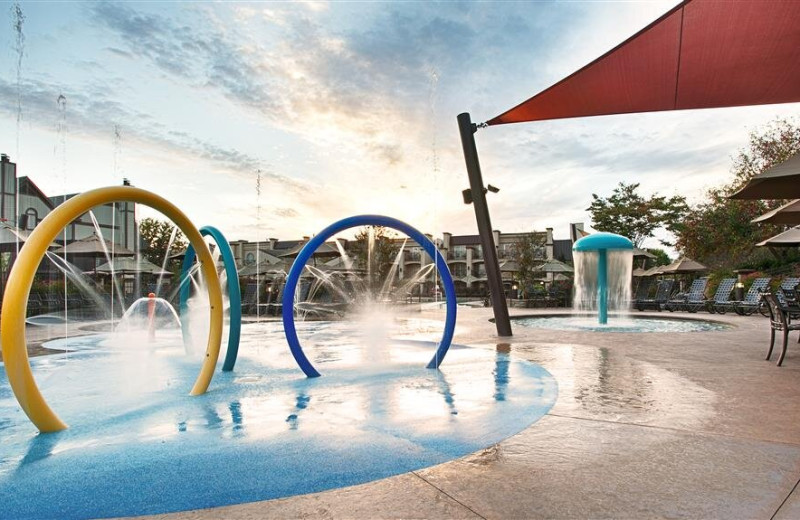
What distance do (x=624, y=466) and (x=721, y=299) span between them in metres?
19.8

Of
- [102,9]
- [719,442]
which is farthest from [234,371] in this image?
[102,9]

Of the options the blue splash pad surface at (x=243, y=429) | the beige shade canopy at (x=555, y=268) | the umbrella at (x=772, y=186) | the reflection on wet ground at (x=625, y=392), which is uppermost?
the umbrella at (x=772, y=186)

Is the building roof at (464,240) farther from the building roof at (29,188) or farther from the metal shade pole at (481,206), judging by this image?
the metal shade pole at (481,206)

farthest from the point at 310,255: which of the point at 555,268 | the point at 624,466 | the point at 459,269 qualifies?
the point at 459,269

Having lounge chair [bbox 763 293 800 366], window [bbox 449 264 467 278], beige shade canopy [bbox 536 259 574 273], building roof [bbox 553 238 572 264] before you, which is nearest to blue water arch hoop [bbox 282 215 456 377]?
lounge chair [bbox 763 293 800 366]

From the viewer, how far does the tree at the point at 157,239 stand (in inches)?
1692

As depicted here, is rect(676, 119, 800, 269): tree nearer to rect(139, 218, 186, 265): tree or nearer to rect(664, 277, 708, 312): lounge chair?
rect(664, 277, 708, 312): lounge chair

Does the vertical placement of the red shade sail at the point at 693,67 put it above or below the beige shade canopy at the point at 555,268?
above

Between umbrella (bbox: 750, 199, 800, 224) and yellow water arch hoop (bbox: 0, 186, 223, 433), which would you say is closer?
yellow water arch hoop (bbox: 0, 186, 223, 433)

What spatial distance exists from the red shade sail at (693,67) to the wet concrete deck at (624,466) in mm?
5159

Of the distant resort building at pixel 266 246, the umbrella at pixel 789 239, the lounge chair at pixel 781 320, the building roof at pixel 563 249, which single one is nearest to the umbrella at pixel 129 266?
the distant resort building at pixel 266 246

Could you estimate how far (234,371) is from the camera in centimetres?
760

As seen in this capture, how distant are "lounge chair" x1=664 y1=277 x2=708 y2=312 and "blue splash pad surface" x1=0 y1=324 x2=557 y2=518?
15457 mm

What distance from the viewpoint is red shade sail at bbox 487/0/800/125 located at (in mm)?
6996
